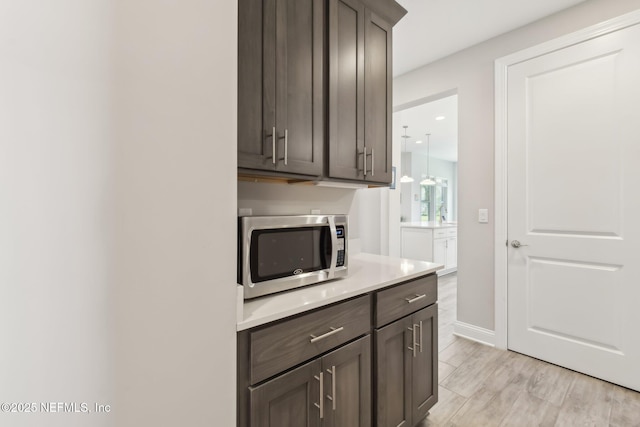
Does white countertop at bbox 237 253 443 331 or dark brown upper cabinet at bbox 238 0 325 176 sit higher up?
dark brown upper cabinet at bbox 238 0 325 176

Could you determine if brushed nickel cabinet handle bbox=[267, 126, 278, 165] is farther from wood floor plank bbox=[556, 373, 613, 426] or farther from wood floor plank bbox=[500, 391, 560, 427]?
wood floor plank bbox=[556, 373, 613, 426]

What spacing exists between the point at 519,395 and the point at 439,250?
10.8ft

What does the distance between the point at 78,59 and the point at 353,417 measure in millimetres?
1438

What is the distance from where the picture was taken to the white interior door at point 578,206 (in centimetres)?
185

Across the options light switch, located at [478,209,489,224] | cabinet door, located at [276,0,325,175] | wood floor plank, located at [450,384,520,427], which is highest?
cabinet door, located at [276,0,325,175]

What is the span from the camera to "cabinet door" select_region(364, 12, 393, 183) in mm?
1639

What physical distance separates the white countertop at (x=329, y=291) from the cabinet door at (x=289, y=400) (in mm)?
211

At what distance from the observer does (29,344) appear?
0.53m

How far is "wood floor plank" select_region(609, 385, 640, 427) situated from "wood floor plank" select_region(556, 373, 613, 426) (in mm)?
20

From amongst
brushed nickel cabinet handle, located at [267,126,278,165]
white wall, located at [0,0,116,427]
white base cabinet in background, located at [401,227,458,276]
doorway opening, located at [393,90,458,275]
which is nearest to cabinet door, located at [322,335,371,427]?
white wall, located at [0,0,116,427]

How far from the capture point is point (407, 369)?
139 centimetres

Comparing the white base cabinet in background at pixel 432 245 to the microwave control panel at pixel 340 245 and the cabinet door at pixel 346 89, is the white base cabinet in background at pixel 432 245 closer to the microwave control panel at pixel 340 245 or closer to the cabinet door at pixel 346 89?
the cabinet door at pixel 346 89

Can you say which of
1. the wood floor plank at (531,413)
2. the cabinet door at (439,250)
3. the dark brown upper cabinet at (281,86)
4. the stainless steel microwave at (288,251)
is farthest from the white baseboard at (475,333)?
the cabinet door at (439,250)
